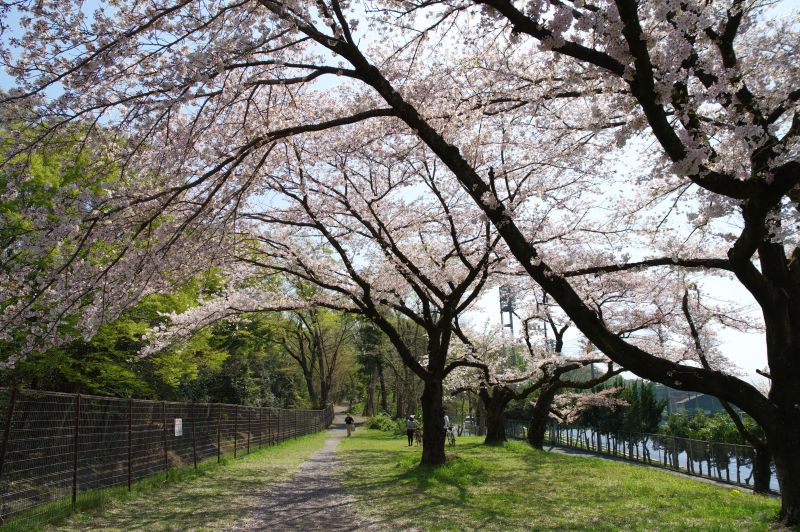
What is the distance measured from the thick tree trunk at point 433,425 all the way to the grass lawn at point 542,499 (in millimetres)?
379

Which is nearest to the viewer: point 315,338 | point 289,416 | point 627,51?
point 627,51

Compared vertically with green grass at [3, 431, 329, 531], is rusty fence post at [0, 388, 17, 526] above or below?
above

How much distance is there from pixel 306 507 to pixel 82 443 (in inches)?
128

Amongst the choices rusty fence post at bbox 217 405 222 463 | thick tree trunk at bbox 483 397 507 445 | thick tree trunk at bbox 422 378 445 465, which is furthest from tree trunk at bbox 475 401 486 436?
rusty fence post at bbox 217 405 222 463

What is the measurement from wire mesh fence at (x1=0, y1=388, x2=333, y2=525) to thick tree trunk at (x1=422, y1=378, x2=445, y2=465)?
16.9ft

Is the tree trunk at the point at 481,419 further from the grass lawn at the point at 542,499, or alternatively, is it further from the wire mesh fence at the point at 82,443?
the wire mesh fence at the point at 82,443

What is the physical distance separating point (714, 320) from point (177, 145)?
13.9m

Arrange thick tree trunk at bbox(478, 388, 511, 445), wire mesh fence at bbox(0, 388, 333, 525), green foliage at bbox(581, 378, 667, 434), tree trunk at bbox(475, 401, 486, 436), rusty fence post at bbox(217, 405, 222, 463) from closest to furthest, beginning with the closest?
wire mesh fence at bbox(0, 388, 333, 525) → rusty fence post at bbox(217, 405, 222, 463) → thick tree trunk at bbox(478, 388, 511, 445) → green foliage at bbox(581, 378, 667, 434) → tree trunk at bbox(475, 401, 486, 436)

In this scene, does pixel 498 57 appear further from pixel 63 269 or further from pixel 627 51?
pixel 63 269

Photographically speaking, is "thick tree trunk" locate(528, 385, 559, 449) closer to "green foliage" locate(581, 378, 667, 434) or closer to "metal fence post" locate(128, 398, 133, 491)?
"green foliage" locate(581, 378, 667, 434)

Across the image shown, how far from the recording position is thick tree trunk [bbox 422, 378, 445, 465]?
11.9 meters

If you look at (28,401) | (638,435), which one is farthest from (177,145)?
(638,435)

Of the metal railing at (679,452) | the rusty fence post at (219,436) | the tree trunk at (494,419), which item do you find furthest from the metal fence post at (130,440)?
the tree trunk at (494,419)

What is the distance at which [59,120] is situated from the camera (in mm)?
4707
